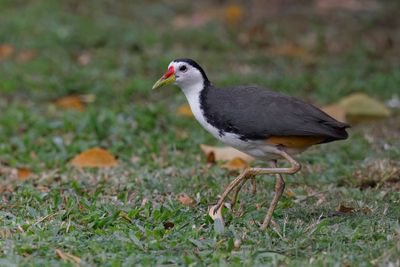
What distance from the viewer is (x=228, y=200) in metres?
5.09

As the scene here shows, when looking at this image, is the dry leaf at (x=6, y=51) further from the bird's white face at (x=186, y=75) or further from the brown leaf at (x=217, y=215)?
the brown leaf at (x=217, y=215)

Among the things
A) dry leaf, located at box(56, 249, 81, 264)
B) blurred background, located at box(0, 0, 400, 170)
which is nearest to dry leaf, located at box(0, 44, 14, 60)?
blurred background, located at box(0, 0, 400, 170)

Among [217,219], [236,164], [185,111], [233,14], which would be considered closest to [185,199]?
[217,219]

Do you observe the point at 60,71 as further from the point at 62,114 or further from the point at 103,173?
the point at 103,173

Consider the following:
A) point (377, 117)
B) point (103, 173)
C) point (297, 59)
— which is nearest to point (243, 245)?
point (103, 173)

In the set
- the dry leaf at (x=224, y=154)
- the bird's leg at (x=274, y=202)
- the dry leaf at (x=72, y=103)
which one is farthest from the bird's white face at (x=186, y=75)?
the dry leaf at (x=72, y=103)

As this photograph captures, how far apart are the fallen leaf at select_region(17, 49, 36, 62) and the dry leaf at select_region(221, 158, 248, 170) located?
3.64 m

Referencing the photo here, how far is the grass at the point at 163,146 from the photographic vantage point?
13.6ft

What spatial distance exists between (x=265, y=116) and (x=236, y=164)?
1586 mm

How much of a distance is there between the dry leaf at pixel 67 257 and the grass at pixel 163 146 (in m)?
0.04

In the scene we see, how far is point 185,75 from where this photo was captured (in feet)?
16.0

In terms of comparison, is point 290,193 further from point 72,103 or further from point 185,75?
point 72,103

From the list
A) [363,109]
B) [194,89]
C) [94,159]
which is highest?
[194,89]

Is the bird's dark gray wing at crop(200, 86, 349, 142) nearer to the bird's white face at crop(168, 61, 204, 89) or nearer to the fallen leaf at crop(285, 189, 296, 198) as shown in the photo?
the bird's white face at crop(168, 61, 204, 89)
